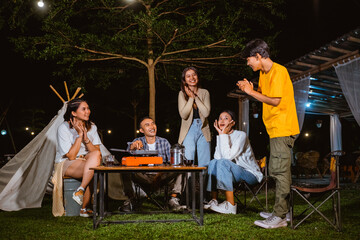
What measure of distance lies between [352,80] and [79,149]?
18.2 ft

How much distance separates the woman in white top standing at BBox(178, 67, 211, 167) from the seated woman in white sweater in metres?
0.19

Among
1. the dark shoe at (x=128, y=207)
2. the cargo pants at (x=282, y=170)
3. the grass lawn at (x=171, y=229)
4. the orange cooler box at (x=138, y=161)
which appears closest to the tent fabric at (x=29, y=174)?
the grass lawn at (x=171, y=229)

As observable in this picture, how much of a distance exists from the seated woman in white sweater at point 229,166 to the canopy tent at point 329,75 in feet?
9.92

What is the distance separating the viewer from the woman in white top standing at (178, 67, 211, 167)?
4668 millimetres

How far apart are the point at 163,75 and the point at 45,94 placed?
16.0 meters

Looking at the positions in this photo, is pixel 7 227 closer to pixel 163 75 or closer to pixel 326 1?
pixel 163 75

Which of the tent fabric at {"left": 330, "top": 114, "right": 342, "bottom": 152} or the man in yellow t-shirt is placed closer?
the man in yellow t-shirt

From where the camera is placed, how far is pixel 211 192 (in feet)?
15.5

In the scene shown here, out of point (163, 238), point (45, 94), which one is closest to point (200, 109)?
point (163, 238)

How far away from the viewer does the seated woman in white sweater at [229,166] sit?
4.40 meters

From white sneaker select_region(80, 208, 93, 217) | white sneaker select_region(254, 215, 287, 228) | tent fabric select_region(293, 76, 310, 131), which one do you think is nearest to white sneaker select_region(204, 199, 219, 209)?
white sneaker select_region(254, 215, 287, 228)

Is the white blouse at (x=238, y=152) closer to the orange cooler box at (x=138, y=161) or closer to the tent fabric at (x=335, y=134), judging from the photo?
the orange cooler box at (x=138, y=161)

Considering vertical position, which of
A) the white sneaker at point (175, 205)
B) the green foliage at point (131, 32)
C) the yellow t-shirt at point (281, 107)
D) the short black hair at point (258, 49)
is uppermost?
the green foliage at point (131, 32)

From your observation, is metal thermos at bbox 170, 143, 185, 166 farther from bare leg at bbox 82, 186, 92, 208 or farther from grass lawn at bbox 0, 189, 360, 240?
bare leg at bbox 82, 186, 92, 208
